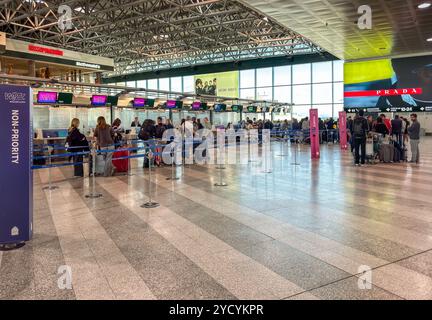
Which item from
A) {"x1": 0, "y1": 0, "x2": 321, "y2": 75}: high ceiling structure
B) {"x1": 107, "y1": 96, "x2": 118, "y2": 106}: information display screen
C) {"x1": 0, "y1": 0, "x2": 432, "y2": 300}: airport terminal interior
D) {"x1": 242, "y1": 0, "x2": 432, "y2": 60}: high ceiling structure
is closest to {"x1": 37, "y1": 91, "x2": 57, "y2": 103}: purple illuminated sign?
{"x1": 0, "y1": 0, "x2": 432, "y2": 300}: airport terminal interior

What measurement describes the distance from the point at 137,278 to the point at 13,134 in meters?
2.65

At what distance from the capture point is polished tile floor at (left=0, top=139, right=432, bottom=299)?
11.2 feet

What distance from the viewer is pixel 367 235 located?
4938mm

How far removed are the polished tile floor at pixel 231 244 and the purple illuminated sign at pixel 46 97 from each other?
710 centimetres

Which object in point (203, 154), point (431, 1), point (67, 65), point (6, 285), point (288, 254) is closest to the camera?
point (6, 285)

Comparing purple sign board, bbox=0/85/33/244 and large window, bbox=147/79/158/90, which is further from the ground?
large window, bbox=147/79/158/90

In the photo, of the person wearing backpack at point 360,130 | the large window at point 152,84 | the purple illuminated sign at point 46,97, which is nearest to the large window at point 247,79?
the large window at point 152,84

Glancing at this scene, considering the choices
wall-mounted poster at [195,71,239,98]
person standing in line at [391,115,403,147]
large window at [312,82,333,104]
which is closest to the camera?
person standing in line at [391,115,403,147]

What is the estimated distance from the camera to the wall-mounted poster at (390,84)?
24.1 metres

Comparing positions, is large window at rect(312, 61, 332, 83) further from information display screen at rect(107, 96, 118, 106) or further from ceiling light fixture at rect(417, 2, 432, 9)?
information display screen at rect(107, 96, 118, 106)

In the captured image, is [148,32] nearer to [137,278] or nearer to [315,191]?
[315,191]

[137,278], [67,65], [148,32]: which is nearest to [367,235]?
[137,278]

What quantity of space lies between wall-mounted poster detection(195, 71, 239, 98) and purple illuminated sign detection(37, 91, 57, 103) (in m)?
24.3

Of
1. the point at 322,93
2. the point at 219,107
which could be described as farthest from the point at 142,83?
the point at 219,107
